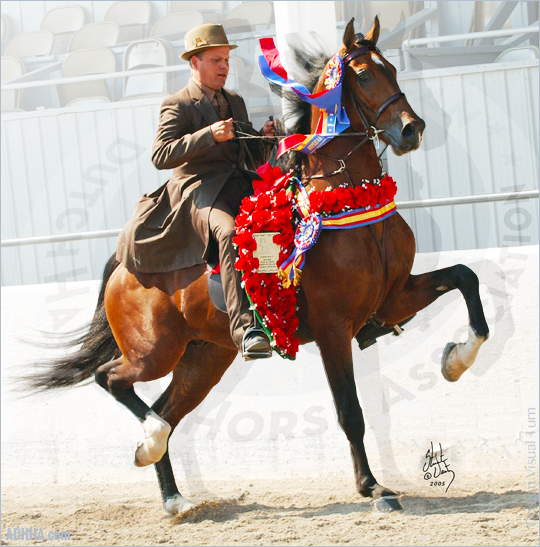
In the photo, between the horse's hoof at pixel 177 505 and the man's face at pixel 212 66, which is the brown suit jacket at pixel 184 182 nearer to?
the man's face at pixel 212 66

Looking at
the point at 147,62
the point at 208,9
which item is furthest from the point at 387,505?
the point at 208,9

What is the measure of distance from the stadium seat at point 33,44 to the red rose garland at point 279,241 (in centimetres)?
614

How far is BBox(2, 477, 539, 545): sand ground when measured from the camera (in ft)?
12.1

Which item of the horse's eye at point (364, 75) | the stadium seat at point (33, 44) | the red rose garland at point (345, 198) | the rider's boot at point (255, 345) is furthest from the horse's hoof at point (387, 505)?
the stadium seat at point (33, 44)

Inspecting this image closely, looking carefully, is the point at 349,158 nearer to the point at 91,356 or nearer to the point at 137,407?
the point at 137,407

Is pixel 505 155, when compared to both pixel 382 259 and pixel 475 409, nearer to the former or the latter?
pixel 475 409

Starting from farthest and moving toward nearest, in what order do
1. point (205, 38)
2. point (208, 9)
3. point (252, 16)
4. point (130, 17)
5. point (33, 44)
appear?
1. point (130, 17)
2. point (33, 44)
3. point (208, 9)
4. point (252, 16)
5. point (205, 38)

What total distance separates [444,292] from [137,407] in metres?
1.89

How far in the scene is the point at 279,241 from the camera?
374cm

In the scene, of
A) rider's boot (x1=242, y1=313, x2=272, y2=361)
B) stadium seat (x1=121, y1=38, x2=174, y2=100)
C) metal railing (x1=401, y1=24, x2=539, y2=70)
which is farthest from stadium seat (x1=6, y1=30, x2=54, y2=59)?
rider's boot (x1=242, y1=313, x2=272, y2=361)

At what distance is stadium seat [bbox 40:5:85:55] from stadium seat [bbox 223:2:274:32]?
8.10ft

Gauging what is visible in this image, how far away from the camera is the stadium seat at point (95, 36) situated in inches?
340

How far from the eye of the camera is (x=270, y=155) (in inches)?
167

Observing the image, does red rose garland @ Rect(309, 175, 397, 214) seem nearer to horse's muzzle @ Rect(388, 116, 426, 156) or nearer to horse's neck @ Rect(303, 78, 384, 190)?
horse's neck @ Rect(303, 78, 384, 190)
